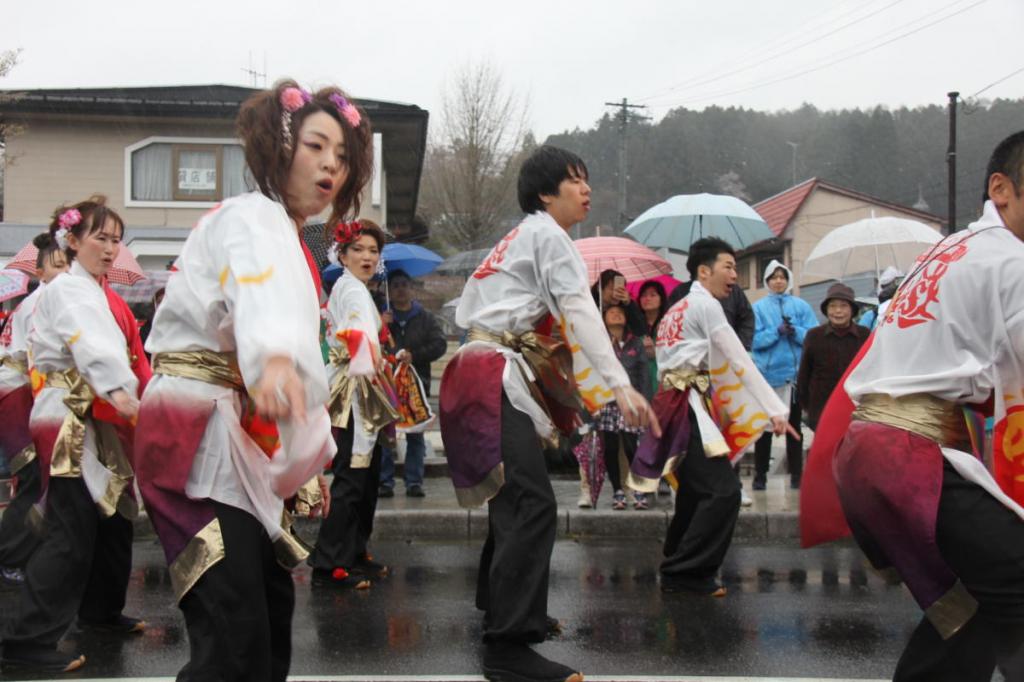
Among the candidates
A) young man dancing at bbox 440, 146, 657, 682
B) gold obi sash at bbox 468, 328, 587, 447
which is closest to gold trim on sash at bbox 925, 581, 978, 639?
young man dancing at bbox 440, 146, 657, 682

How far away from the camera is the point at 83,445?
14.6 ft

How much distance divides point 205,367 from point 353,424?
3.56 metres

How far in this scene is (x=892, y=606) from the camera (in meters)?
5.33

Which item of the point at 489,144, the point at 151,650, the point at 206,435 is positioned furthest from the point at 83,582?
the point at 489,144

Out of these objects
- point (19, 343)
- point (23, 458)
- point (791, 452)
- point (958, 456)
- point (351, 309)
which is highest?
point (351, 309)

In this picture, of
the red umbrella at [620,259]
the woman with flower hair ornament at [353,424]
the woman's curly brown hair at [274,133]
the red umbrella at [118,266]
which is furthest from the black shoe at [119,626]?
the red umbrella at [620,259]

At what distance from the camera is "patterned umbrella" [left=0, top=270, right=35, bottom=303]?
29.6 feet

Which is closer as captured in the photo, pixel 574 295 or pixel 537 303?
pixel 574 295

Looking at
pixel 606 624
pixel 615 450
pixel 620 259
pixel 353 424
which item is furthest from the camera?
pixel 620 259

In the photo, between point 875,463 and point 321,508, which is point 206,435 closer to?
point 321,508

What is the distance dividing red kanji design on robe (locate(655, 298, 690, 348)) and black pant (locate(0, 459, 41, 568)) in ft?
11.6

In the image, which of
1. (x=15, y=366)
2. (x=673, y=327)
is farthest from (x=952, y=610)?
(x=15, y=366)

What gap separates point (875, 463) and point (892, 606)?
2872mm

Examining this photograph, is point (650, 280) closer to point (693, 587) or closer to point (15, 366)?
point (693, 587)
